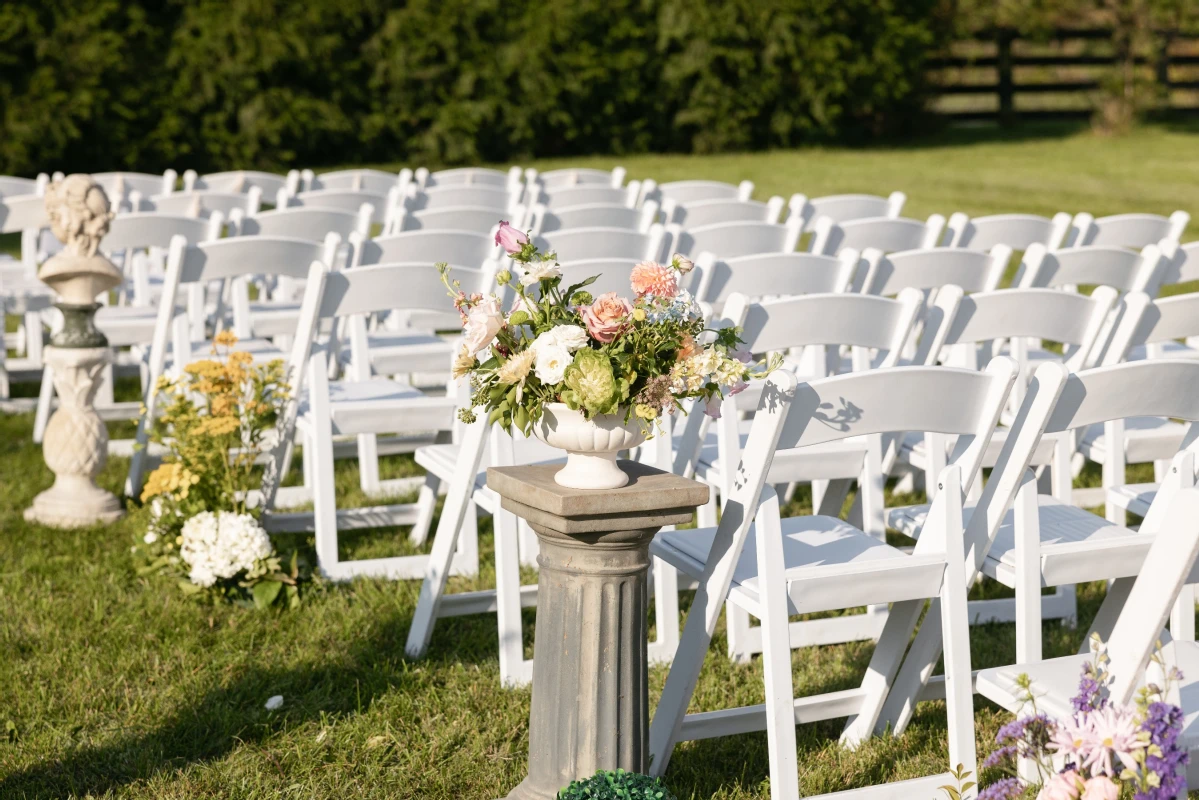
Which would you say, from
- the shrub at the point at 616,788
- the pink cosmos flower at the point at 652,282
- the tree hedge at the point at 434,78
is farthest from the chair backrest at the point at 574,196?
the tree hedge at the point at 434,78

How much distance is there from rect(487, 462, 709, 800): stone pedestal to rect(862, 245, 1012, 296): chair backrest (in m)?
2.58

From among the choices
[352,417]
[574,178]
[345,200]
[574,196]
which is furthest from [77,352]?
[574,178]

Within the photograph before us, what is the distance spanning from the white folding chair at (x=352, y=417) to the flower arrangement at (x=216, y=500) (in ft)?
0.38

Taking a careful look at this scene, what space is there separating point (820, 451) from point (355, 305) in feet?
4.92

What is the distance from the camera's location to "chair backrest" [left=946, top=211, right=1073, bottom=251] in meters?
6.65

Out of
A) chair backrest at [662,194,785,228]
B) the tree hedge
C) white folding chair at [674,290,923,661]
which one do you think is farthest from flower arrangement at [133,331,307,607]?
the tree hedge

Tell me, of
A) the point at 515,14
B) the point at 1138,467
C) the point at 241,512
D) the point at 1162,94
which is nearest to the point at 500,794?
the point at 241,512

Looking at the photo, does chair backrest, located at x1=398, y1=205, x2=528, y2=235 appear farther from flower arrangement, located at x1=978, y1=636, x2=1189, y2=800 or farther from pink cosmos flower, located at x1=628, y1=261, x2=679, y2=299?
flower arrangement, located at x1=978, y1=636, x2=1189, y2=800

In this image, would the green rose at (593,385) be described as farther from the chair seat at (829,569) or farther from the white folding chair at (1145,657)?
the white folding chair at (1145,657)

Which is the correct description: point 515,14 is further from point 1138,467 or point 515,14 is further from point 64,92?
point 1138,467

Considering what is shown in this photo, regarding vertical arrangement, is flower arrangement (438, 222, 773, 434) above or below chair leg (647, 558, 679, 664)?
above

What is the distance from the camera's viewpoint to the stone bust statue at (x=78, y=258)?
16.4 feet

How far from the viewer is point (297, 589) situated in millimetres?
4371

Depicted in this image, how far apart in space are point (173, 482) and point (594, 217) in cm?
306
